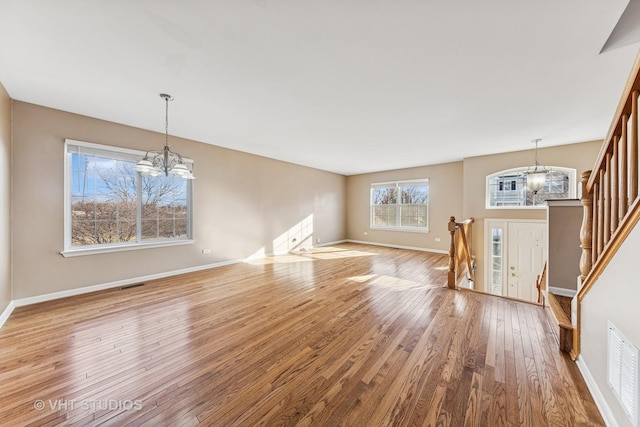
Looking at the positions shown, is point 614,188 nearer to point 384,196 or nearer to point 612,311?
point 612,311

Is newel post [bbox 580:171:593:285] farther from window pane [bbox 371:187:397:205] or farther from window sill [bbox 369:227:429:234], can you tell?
window pane [bbox 371:187:397:205]

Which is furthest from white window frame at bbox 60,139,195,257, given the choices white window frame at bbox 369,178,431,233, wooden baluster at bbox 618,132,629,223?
white window frame at bbox 369,178,431,233

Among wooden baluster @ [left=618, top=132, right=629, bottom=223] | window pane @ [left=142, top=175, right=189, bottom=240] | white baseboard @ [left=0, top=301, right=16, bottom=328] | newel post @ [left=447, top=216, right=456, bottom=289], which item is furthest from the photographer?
window pane @ [left=142, top=175, right=189, bottom=240]

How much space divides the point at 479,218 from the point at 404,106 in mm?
4197

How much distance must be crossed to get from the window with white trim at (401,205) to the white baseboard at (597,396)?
17.5ft

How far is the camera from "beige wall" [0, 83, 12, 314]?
255cm

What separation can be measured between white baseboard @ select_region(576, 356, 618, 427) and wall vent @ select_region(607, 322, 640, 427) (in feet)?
0.55

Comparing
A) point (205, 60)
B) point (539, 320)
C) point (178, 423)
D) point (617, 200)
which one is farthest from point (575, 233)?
point (205, 60)

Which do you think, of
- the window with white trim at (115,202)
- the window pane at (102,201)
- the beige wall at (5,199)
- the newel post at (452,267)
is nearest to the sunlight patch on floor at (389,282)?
the newel post at (452,267)

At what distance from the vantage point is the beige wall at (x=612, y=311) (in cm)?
109

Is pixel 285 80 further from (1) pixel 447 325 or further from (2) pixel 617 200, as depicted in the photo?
(1) pixel 447 325

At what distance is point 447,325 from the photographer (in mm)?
2398

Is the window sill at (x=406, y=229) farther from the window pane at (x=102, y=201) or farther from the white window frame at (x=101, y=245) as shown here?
the window pane at (x=102, y=201)

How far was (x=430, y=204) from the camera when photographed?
6824mm
